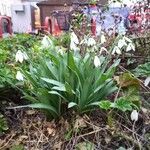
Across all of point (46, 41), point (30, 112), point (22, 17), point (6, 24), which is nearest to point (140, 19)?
point (46, 41)

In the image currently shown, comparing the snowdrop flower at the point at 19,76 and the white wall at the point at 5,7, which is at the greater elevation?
the snowdrop flower at the point at 19,76

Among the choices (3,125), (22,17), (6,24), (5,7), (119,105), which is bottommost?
(22,17)

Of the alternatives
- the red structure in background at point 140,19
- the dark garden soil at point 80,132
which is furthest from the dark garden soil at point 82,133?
the red structure in background at point 140,19

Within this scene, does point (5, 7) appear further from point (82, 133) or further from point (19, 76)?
point (82, 133)

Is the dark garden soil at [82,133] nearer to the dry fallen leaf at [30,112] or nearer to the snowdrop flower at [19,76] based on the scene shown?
the dry fallen leaf at [30,112]

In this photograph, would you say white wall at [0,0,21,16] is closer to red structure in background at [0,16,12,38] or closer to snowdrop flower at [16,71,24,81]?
red structure in background at [0,16,12,38]

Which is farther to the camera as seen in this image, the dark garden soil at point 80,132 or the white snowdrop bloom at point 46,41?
the white snowdrop bloom at point 46,41

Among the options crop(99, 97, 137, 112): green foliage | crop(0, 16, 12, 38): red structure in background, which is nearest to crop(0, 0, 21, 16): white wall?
crop(0, 16, 12, 38): red structure in background

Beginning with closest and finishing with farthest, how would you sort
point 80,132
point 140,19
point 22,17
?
point 80,132, point 140,19, point 22,17
